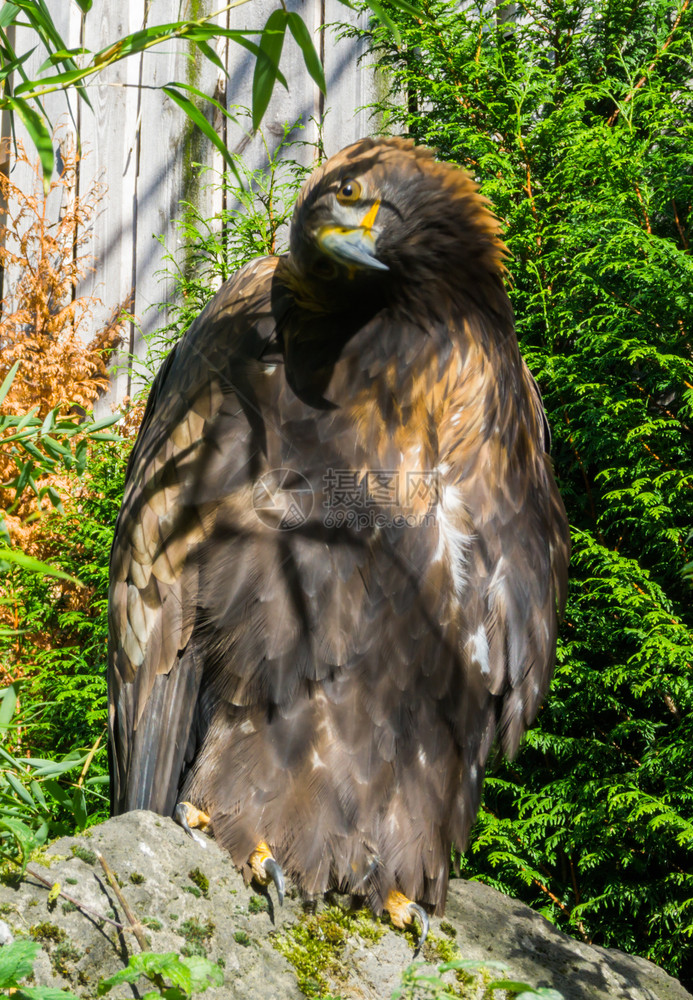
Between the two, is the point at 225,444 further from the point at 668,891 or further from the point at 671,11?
the point at 671,11

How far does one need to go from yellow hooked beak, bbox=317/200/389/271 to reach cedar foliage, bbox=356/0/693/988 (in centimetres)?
75

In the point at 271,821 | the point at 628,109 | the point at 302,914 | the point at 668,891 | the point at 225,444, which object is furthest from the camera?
the point at 628,109

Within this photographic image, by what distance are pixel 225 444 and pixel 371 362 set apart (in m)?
0.32

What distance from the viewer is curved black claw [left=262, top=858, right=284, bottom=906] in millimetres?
1390

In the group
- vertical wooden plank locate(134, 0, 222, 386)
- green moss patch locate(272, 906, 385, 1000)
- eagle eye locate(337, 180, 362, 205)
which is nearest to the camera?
green moss patch locate(272, 906, 385, 1000)

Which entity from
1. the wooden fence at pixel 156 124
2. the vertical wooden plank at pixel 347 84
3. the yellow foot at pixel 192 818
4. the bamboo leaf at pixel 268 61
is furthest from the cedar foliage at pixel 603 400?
the bamboo leaf at pixel 268 61

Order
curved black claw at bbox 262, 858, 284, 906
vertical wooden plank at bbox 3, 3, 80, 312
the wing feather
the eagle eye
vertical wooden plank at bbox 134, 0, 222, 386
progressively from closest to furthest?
curved black claw at bbox 262, 858, 284, 906 → the eagle eye → the wing feather → vertical wooden plank at bbox 134, 0, 222, 386 → vertical wooden plank at bbox 3, 3, 80, 312

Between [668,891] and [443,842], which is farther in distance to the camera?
[668,891]

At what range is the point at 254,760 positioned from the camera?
153 cm

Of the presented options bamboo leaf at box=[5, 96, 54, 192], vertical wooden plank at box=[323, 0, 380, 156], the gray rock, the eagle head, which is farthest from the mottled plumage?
vertical wooden plank at box=[323, 0, 380, 156]

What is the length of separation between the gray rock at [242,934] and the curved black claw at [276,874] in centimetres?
3

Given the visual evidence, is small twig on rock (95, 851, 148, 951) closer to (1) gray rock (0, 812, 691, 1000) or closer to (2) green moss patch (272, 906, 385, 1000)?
(1) gray rock (0, 812, 691, 1000)

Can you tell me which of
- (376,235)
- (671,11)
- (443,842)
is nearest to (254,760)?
(443,842)

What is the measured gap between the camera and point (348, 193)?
58.9 inches
